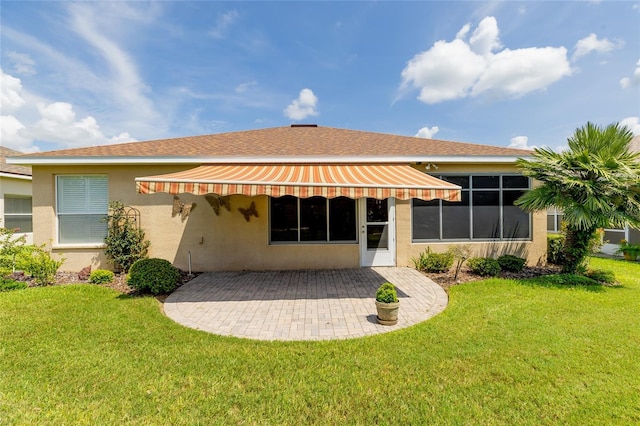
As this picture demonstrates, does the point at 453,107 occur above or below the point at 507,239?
above

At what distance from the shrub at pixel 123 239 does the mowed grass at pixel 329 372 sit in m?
4.24

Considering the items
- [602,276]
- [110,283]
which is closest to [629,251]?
[602,276]

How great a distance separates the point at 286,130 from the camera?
2038cm

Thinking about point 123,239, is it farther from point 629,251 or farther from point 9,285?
point 629,251

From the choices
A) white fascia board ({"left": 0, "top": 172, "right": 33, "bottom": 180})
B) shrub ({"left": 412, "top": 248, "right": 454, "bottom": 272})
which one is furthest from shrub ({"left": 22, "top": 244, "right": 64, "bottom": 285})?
shrub ({"left": 412, "top": 248, "right": 454, "bottom": 272})

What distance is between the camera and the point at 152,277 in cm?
966

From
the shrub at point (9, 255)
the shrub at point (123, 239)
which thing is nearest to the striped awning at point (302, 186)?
the shrub at point (123, 239)

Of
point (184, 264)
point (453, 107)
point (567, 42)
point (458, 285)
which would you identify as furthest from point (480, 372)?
point (453, 107)

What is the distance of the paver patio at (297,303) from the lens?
7312 millimetres

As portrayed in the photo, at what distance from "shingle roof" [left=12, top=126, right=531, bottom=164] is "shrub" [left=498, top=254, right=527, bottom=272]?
494 cm

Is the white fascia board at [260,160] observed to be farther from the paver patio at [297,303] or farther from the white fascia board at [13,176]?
the white fascia board at [13,176]

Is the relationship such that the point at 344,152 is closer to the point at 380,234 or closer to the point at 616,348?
the point at 380,234

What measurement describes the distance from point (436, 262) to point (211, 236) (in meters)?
11.0

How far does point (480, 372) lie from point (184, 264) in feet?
41.6
